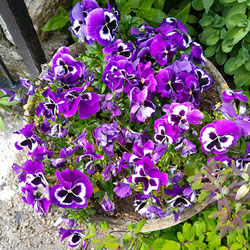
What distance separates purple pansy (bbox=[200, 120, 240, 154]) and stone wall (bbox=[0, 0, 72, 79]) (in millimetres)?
1093

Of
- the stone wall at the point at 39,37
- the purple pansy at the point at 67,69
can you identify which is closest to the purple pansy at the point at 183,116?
the purple pansy at the point at 67,69

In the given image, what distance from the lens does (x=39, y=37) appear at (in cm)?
175

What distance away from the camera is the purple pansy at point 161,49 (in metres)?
1.11

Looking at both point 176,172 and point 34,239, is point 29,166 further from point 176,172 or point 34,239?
point 34,239

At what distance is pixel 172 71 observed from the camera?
1102 mm

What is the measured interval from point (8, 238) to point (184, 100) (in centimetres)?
132

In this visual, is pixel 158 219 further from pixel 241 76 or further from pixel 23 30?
pixel 23 30

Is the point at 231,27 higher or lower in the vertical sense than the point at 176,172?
higher

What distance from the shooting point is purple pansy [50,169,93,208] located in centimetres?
99

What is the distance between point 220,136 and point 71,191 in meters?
0.51

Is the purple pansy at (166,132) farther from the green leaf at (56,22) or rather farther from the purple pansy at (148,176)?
the green leaf at (56,22)

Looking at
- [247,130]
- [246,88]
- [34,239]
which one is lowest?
[34,239]

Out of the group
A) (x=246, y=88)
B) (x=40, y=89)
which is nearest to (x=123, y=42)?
(x=40, y=89)

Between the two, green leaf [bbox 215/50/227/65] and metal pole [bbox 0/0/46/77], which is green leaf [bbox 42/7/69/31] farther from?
green leaf [bbox 215/50/227/65]
